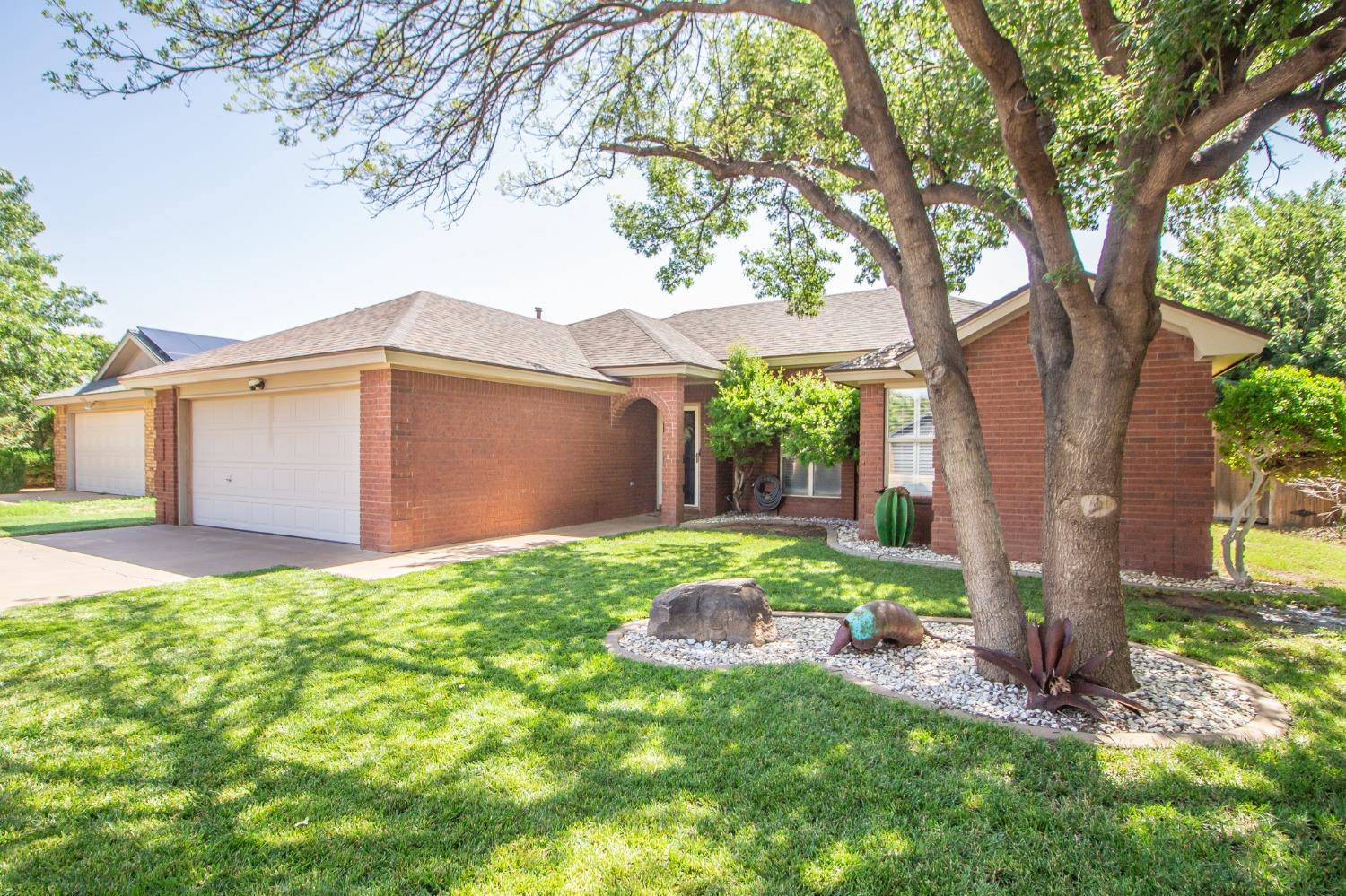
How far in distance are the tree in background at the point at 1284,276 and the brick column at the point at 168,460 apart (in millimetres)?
21851

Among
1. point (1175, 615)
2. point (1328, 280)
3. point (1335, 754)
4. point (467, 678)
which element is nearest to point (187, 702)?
point (467, 678)

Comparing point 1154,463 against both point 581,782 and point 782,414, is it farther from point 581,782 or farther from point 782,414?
point 581,782

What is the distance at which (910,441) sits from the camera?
37.9ft

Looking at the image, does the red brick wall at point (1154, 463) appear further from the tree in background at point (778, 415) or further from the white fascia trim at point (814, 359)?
the white fascia trim at point (814, 359)

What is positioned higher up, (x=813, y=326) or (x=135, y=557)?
(x=813, y=326)

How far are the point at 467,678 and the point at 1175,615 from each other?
21.8ft

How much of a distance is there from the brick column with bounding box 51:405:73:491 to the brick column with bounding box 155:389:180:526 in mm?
13423

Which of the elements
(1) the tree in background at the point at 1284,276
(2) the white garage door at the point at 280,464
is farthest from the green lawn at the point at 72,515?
(1) the tree in background at the point at 1284,276

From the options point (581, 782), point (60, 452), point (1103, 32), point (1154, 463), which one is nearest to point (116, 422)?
point (60, 452)

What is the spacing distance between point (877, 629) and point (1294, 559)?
30.0ft

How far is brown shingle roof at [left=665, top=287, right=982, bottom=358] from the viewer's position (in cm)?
1497

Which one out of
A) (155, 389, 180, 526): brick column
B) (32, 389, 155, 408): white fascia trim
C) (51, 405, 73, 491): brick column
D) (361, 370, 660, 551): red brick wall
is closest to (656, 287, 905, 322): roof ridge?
(361, 370, 660, 551): red brick wall

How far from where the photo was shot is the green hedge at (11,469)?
68.8 ft

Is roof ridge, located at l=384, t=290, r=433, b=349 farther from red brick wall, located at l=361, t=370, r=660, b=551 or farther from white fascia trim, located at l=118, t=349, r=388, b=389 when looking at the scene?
red brick wall, located at l=361, t=370, r=660, b=551
